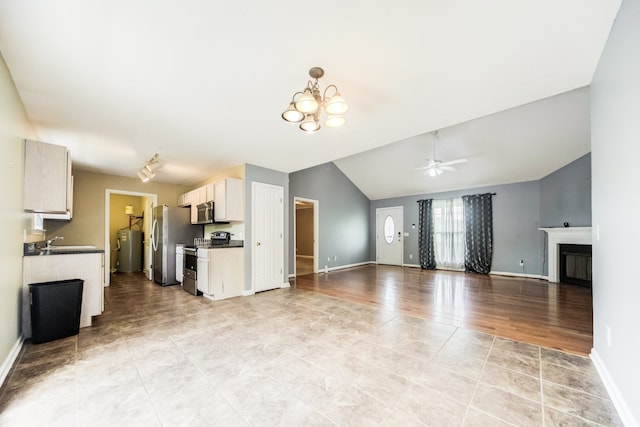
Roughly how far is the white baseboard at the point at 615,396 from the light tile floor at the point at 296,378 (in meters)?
0.05

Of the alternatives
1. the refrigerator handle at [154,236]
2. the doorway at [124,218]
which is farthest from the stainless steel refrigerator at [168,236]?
the doorway at [124,218]

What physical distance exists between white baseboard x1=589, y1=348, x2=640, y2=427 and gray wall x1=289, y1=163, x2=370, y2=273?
17.1 ft

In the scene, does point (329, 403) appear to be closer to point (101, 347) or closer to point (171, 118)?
point (101, 347)

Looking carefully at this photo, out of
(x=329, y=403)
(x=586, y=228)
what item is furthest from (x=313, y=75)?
(x=586, y=228)

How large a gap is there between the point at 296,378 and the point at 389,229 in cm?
716

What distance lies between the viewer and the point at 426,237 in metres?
7.66

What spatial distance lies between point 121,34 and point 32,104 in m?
1.87

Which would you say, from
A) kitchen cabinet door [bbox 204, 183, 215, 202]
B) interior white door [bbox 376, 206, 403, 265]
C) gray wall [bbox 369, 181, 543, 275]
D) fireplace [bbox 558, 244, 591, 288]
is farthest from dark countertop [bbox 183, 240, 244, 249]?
fireplace [bbox 558, 244, 591, 288]

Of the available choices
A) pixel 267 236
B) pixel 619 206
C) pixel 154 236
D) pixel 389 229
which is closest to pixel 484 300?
pixel 619 206

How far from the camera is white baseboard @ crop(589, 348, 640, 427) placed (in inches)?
57.3

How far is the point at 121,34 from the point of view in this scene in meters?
Result: 1.70

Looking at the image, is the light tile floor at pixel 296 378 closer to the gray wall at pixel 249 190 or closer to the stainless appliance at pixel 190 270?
the stainless appliance at pixel 190 270

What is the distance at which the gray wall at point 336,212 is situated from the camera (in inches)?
269

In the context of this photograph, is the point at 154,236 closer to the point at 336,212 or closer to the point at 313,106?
the point at 336,212
